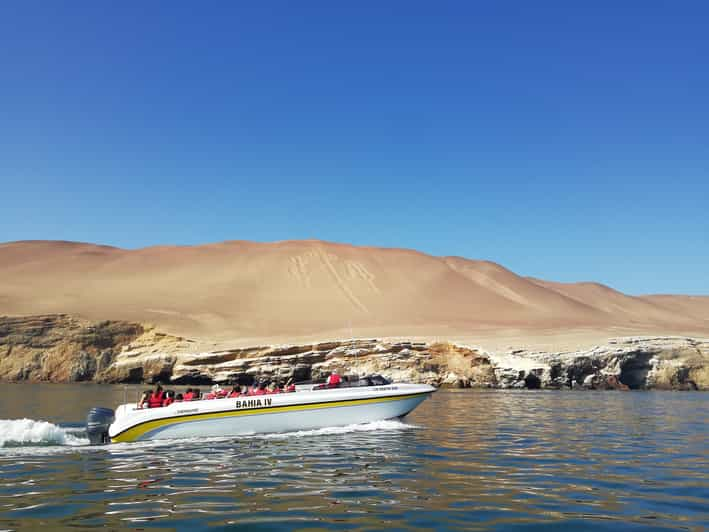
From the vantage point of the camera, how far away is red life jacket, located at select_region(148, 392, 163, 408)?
17.3 m

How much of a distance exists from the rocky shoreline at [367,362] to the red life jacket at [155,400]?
22944mm

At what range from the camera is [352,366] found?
4169cm

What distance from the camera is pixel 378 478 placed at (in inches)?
440

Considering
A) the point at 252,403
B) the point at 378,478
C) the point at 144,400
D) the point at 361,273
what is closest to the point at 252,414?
the point at 252,403

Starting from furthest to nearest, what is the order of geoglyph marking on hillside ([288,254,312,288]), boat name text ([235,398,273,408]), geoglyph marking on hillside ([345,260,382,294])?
geoglyph marking on hillside ([345,260,382,294]), geoglyph marking on hillside ([288,254,312,288]), boat name text ([235,398,273,408])

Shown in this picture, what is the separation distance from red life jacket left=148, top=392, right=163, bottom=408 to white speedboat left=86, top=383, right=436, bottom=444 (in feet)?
1.45

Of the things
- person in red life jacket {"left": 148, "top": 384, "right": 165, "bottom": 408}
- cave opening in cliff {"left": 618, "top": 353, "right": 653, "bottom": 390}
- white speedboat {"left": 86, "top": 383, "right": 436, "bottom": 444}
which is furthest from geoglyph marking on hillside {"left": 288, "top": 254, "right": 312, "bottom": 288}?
person in red life jacket {"left": 148, "top": 384, "right": 165, "bottom": 408}

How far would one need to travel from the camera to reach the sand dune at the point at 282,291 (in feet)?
216

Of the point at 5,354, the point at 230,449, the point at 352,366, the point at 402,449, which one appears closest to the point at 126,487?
the point at 230,449

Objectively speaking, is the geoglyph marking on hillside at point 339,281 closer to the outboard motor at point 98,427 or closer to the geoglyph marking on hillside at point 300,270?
the geoglyph marking on hillside at point 300,270

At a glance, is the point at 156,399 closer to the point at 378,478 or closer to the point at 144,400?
the point at 144,400

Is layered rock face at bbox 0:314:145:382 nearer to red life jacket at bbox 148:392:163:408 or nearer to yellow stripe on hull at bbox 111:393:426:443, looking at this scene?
red life jacket at bbox 148:392:163:408

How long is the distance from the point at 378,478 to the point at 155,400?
8.86 metres

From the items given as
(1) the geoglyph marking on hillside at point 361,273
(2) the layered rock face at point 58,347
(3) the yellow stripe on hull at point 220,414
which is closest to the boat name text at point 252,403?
(3) the yellow stripe on hull at point 220,414
